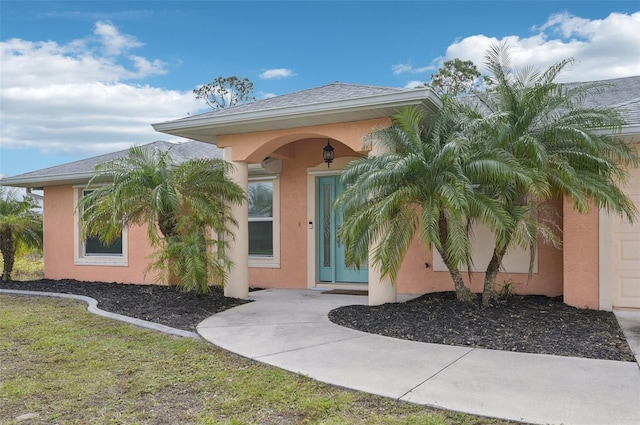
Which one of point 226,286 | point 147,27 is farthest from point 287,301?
point 147,27

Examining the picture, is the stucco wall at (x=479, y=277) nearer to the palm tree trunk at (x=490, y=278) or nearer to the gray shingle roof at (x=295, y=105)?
the palm tree trunk at (x=490, y=278)

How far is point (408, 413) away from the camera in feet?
12.4

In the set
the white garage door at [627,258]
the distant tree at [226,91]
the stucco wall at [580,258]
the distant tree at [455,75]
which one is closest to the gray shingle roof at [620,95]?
the white garage door at [627,258]

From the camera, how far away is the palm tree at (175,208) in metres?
8.52

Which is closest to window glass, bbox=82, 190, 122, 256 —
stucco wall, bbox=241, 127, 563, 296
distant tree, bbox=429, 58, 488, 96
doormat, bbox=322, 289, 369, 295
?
stucco wall, bbox=241, 127, 563, 296

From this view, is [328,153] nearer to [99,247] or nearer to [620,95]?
[620,95]

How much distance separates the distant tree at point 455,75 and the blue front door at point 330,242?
1586 centimetres

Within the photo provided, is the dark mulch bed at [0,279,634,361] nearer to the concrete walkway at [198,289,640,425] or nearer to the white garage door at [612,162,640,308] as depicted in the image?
the concrete walkway at [198,289,640,425]

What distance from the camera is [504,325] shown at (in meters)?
6.54

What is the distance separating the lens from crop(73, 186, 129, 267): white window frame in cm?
1262

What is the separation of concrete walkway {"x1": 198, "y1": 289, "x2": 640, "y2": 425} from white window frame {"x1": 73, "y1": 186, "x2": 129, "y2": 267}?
649cm

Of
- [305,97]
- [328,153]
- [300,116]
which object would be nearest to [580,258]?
[328,153]

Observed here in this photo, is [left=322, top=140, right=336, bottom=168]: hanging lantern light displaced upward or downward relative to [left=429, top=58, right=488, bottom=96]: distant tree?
downward

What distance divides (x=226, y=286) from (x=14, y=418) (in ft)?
18.5
